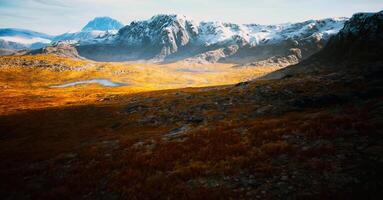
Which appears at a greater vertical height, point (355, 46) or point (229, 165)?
point (355, 46)

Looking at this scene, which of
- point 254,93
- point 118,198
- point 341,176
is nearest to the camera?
point 341,176

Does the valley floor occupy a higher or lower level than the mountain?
lower

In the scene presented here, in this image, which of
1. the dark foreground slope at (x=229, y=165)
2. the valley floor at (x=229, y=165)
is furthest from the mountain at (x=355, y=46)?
the dark foreground slope at (x=229, y=165)

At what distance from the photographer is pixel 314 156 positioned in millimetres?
19406

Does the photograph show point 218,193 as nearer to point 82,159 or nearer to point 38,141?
point 82,159

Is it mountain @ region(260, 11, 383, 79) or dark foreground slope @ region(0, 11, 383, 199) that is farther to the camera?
mountain @ region(260, 11, 383, 79)

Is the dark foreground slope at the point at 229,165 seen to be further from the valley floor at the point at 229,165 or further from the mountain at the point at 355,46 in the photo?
the mountain at the point at 355,46

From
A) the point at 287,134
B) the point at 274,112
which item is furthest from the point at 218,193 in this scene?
the point at 274,112

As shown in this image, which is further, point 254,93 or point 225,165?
point 254,93

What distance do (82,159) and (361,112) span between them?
30.4 m

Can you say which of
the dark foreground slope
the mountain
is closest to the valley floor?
the dark foreground slope

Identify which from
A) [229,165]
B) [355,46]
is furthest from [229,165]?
[355,46]

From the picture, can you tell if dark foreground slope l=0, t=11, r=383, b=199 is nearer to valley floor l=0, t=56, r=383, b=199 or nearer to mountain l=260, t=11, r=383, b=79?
valley floor l=0, t=56, r=383, b=199

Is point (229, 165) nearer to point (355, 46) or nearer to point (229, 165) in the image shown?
point (229, 165)
